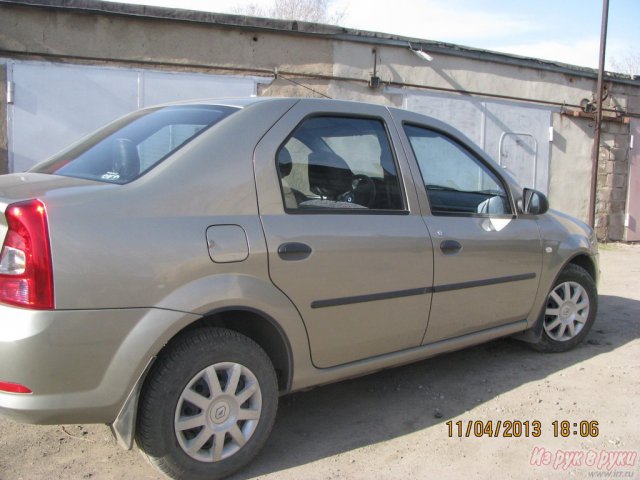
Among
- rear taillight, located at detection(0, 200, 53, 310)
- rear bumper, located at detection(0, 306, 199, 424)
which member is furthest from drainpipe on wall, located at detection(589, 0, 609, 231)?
rear taillight, located at detection(0, 200, 53, 310)

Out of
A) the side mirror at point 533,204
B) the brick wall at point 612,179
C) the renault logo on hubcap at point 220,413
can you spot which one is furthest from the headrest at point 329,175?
the brick wall at point 612,179

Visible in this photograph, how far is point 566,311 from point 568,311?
2cm

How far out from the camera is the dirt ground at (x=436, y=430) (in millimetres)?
2861

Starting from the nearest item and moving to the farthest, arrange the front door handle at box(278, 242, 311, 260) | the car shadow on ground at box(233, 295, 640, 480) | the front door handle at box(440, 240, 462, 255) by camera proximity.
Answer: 1. the front door handle at box(278, 242, 311, 260)
2. the car shadow on ground at box(233, 295, 640, 480)
3. the front door handle at box(440, 240, 462, 255)

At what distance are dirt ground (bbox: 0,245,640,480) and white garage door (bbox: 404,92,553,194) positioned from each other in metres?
6.12

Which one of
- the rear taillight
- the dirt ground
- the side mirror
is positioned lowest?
the dirt ground

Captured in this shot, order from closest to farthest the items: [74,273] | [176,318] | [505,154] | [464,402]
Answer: [74,273] → [176,318] → [464,402] → [505,154]

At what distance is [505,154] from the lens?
1060 centimetres

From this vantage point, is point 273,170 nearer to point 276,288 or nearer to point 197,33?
point 276,288

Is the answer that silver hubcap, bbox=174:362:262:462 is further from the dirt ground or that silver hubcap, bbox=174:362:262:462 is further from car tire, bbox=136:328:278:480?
the dirt ground

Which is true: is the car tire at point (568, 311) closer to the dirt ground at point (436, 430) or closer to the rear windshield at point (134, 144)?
the dirt ground at point (436, 430)

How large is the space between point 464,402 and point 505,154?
7785mm

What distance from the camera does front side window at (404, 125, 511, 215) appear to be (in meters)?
3.54

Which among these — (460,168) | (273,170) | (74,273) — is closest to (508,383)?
(460,168)
